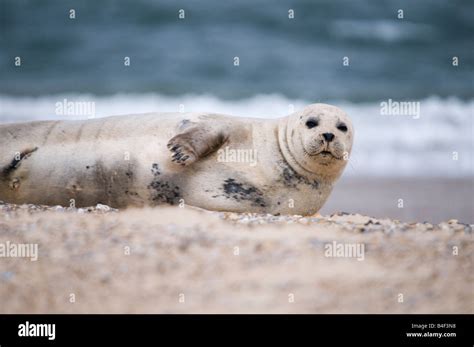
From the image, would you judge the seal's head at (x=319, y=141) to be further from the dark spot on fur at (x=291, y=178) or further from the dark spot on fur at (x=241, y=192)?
the dark spot on fur at (x=241, y=192)

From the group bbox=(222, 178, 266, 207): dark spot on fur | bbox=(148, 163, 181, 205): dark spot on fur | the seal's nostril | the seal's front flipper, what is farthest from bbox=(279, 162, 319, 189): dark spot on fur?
bbox=(148, 163, 181, 205): dark spot on fur

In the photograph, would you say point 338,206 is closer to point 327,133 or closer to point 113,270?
point 327,133

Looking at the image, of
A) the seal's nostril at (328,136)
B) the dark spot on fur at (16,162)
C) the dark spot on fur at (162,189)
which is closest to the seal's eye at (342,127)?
the seal's nostril at (328,136)

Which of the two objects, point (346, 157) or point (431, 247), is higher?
point (346, 157)

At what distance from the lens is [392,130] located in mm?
10203

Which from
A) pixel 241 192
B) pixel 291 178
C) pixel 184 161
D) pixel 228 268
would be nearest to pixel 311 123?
pixel 291 178

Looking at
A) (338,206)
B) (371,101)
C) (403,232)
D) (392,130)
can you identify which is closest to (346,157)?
(403,232)

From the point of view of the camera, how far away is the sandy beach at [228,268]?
320 cm

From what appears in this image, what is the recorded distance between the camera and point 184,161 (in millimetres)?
5086

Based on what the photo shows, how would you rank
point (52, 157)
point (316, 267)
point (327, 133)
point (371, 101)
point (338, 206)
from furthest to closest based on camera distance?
point (371, 101) < point (338, 206) < point (52, 157) < point (327, 133) < point (316, 267)

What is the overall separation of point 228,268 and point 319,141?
1951 mm

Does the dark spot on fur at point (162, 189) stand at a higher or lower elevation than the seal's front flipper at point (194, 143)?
lower

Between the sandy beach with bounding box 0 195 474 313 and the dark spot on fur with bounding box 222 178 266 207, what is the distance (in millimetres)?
807

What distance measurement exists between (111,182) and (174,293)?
222 centimetres
